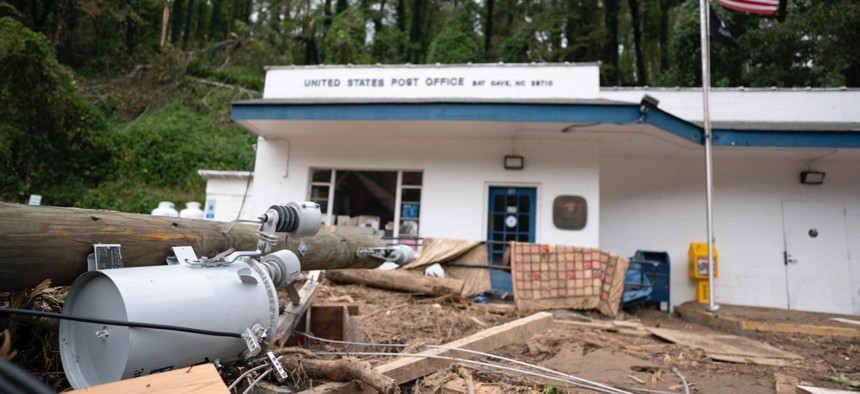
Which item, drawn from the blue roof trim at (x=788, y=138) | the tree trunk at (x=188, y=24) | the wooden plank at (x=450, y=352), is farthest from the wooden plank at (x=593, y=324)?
the tree trunk at (x=188, y=24)

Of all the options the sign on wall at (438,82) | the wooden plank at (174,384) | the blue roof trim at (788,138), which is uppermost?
the sign on wall at (438,82)

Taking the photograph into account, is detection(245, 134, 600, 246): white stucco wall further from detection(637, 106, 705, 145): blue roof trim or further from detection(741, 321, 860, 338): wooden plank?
detection(741, 321, 860, 338): wooden plank

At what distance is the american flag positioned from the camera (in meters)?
8.18

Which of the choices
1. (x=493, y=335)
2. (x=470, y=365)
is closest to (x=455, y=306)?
(x=493, y=335)

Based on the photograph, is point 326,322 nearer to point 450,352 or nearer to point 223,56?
point 450,352

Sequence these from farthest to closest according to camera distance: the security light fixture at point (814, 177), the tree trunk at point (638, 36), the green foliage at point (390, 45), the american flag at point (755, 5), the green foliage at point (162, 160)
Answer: the green foliage at point (390, 45) → the tree trunk at point (638, 36) → the green foliage at point (162, 160) → the security light fixture at point (814, 177) → the american flag at point (755, 5)

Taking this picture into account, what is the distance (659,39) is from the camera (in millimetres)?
21359

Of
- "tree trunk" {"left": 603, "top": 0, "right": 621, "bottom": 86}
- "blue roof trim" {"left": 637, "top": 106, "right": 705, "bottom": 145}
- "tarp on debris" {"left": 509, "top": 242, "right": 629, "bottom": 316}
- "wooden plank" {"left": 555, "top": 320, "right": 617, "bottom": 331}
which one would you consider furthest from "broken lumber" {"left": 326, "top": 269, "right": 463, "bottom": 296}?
"tree trunk" {"left": 603, "top": 0, "right": 621, "bottom": 86}

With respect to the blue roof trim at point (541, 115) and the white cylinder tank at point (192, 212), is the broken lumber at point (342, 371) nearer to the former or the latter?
the white cylinder tank at point (192, 212)

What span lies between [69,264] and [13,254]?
0.26 metres

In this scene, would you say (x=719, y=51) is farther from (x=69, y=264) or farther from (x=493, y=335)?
(x=69, y=264)

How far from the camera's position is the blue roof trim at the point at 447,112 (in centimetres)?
761

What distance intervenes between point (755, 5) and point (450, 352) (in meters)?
8.90

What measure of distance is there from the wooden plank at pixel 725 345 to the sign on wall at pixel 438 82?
496cm
